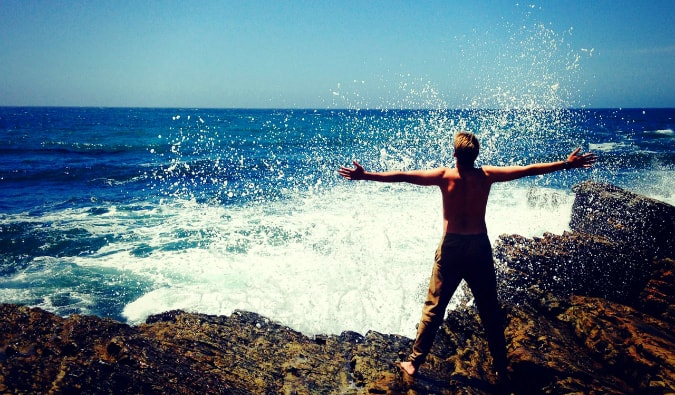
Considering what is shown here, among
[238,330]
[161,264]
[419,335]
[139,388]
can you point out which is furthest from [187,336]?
[161,264]

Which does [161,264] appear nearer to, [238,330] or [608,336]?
[238,330]

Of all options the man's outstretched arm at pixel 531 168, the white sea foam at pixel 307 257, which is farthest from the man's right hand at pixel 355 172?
the white sea foam at pixel 307 257

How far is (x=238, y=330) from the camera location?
4.56 metres

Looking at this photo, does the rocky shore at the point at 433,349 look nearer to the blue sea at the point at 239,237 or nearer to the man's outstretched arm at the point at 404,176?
the blue sea at the point at 239,237

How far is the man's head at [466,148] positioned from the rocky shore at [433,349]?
1.90m

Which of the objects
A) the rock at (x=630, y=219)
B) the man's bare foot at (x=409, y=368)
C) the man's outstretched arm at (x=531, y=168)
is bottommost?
the man's bare foot at (x=409, y=368)

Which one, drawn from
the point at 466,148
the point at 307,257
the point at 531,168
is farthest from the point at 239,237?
the point at 531,168

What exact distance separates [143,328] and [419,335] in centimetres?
327

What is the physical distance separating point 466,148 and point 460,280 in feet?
3.93

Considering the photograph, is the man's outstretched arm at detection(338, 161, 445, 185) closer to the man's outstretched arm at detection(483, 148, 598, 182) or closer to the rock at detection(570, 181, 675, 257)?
the man's outstretched arm at detection(483, 148, 598, 182)

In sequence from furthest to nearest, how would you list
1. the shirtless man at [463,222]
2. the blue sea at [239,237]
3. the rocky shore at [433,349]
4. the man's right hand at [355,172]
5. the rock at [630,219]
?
1. the blue sea at [239,237]
2. the rock at [630,219]
3. the man's right hand at [355,172]
4. the shirtless man at [463,222]
5. the rocky shore at [433,349]

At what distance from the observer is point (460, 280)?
3.30m

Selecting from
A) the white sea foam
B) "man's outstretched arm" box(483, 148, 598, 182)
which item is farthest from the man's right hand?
the white sea foam

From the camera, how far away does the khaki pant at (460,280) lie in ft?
10.6
